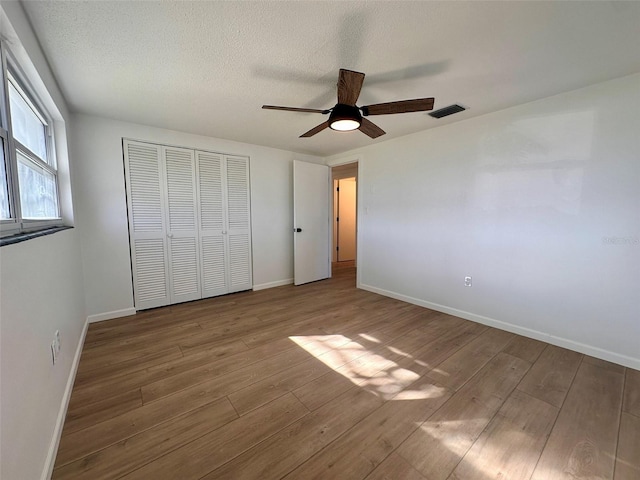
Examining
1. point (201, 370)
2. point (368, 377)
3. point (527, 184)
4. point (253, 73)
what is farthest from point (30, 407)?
point (527, 184)

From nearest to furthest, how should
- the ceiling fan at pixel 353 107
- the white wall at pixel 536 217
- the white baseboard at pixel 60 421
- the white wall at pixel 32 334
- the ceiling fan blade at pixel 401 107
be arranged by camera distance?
the white wall at pixel 32 334
the white baseboard at pixel 60 421
the ceiling fan at pixel 353 107
the ceiling fan blade at pixel 401 107
the white wall at pixel 536 217

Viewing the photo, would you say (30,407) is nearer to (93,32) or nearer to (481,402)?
(93,32)

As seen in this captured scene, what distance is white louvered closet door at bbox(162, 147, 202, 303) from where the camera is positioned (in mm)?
3316

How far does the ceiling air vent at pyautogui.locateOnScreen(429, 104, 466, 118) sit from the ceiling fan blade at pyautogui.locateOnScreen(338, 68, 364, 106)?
125 centimetres

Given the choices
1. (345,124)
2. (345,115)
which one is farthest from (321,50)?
(345,124)

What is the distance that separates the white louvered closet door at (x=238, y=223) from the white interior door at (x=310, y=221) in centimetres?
80

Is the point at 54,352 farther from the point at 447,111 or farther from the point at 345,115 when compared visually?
the point at 447,111

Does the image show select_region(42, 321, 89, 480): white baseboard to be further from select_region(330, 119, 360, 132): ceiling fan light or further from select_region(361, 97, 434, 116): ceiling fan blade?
select_region(361, 97, 434, 116): ceiling fan blade

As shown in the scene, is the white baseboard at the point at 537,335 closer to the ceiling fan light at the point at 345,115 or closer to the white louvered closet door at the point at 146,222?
Result: the ceiling fan light at the point at 345,115

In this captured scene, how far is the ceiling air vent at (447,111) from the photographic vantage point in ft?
8.38

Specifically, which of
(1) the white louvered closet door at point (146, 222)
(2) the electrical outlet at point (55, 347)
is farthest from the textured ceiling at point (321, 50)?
(2) the electrical outlet at point (55, 347)

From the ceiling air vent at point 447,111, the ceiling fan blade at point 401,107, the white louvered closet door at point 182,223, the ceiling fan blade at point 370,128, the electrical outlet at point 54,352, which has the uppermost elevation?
the ceiling air vent at point 447,111

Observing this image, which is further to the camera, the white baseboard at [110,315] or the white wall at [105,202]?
the white baseboard at [110,315]

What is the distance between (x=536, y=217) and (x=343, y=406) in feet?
8.18
